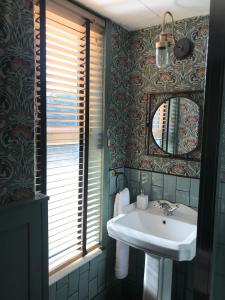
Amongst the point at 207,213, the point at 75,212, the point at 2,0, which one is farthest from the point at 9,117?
the point at 75,212

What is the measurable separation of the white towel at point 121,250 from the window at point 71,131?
150 millimetres

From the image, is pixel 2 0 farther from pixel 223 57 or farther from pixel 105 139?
pixel 105 139

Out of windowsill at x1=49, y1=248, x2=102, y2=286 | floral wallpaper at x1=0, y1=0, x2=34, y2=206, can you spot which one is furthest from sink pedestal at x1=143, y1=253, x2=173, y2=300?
floral wallpaper at x1=0, y1=0, x2=34, y2=206

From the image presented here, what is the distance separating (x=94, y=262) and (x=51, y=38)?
159 cm

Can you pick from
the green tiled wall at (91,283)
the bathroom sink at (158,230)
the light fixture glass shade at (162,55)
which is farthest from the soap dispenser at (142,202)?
the light fixture glass shade at (162,55)

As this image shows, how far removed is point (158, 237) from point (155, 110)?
38.0 inches

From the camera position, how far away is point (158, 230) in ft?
6.02

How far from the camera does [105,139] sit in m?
1.94

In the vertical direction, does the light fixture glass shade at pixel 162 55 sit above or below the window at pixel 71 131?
above

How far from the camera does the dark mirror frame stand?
1812 millimetres

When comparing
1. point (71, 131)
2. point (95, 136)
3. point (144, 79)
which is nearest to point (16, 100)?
point (71, 131)

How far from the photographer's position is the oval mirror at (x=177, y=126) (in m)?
1.83

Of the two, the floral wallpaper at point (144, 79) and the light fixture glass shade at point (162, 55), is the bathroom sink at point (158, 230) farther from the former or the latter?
the light fixture glass shade at point (162, 55)

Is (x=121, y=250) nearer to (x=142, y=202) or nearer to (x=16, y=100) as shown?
(x=142, y=202)
